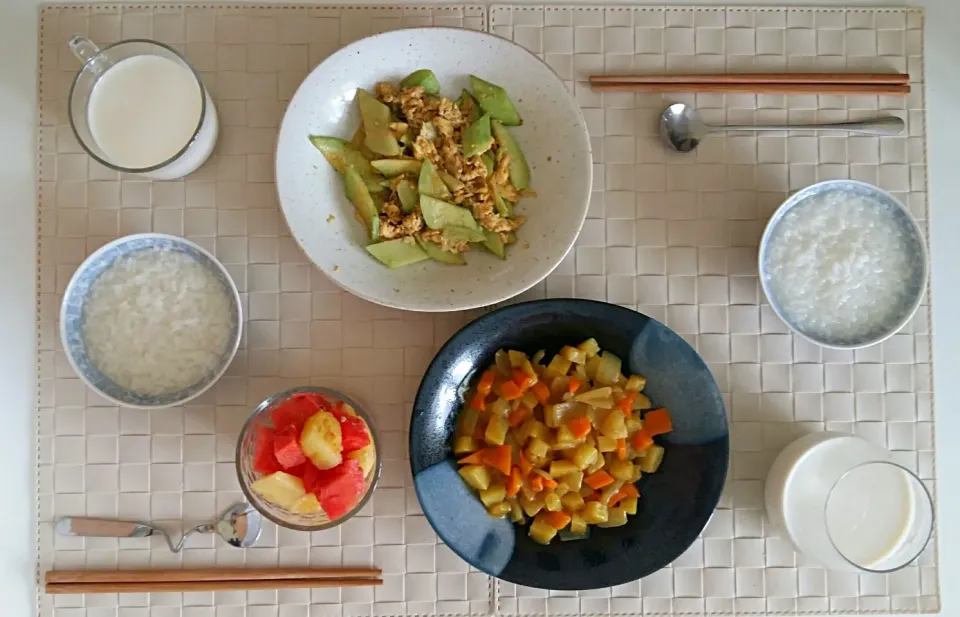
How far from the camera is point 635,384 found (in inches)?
47.1

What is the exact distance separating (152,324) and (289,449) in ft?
1.10

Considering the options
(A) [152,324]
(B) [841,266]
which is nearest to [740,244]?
(B) [841,266]

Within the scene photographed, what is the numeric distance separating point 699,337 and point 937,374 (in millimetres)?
430

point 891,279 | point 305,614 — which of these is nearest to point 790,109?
point 891,279

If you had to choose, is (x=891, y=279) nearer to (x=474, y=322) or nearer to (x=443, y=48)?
(x=474, y=322)

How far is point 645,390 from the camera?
122 centimetres

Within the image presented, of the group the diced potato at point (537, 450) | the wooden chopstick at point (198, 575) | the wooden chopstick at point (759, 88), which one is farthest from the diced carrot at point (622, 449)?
the wooden chopstick at point (759, 88)

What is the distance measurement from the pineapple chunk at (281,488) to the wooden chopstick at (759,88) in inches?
32.2

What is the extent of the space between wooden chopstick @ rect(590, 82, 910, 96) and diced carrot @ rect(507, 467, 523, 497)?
0.67m

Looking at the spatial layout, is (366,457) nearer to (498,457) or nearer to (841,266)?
(498,457)

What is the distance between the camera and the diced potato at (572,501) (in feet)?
3.86

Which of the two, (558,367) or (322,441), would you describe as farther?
(558,367)

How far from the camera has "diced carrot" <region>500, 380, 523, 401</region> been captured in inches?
46.0

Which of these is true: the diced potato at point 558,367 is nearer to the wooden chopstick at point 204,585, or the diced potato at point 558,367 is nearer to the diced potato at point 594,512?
the diced potato at point 594,512
